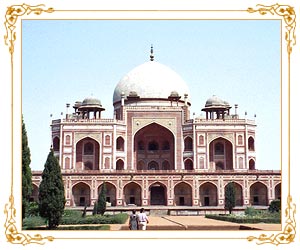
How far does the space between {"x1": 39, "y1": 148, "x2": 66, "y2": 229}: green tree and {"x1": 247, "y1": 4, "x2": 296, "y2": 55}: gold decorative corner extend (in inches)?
272

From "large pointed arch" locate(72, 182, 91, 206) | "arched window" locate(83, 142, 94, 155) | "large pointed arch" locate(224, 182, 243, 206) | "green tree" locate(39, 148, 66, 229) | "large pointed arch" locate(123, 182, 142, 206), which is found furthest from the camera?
"arched window" locate(83, 142, 94, 155)

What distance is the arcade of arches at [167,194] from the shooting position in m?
23.3

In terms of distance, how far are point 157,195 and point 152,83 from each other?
7.37 m

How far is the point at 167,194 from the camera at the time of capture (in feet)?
77.2

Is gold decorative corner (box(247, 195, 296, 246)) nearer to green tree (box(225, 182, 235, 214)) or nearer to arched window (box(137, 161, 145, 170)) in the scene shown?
green tree (box(225, 182, 235, 214))

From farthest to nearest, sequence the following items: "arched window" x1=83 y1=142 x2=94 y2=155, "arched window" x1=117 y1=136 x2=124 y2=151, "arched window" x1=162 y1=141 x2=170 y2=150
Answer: "arched window" x1=162 y1=141 x2=170 y2=150 < "arched window" x1=117 y1=136 x2=124 y2=151 < "arched window" x1=83 y1=142 x2=94 y2=155

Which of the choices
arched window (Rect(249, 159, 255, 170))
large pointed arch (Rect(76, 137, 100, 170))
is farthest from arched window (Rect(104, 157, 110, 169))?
arched window (Rect(249, 159, 255, 170))

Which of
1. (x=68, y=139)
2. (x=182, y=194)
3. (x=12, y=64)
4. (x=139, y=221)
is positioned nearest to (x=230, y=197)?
(x=182, y=194)

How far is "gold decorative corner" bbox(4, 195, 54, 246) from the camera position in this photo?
8.28 meters

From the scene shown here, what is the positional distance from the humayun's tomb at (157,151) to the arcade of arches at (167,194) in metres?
0.04

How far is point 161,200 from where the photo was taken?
2447 cm
